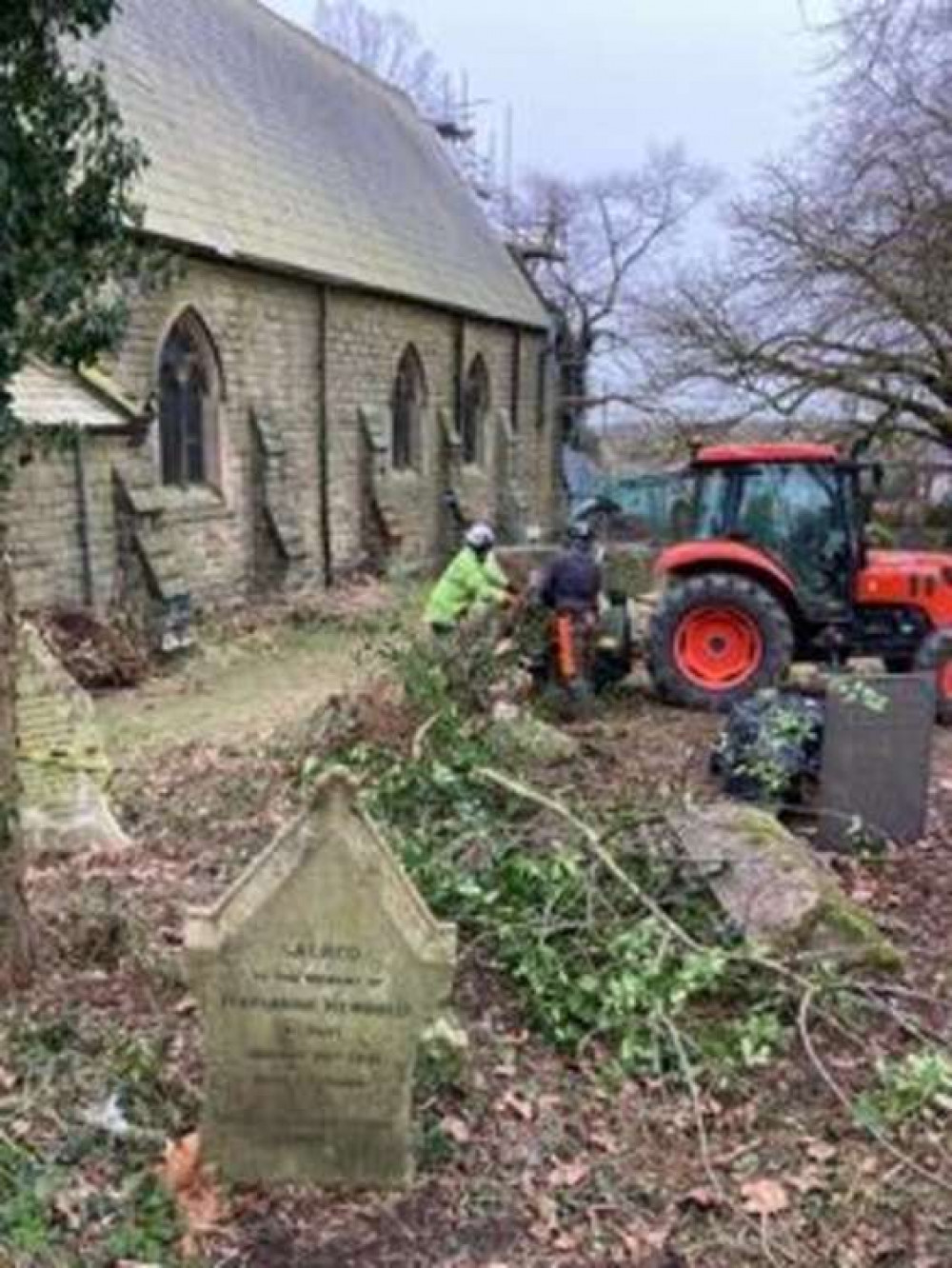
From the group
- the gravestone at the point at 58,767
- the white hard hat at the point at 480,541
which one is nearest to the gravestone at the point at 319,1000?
the gravestone at the point at 58,767

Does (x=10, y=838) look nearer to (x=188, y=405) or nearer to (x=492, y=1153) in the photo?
(x=492, y=1153)

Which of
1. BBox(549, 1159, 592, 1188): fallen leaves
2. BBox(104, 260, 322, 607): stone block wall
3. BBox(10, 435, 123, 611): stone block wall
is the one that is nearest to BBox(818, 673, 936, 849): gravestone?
BBox(549, 1159, 592, 1188): fallen leaves

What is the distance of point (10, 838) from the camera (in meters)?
5.45

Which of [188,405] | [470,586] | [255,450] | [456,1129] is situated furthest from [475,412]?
[456,1129]

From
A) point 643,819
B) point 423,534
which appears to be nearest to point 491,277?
point 423,534

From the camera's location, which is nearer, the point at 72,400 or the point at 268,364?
the point at 72,400

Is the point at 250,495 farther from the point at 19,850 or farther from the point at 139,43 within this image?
the point at 19,850

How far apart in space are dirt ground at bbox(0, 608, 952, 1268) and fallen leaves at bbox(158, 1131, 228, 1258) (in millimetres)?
32

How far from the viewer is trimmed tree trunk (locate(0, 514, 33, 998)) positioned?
5.42m

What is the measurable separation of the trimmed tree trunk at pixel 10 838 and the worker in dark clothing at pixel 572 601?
19.6 ft

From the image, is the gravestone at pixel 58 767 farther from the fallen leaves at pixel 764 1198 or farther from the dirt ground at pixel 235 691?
the fallen leaves at pixel 764 1198

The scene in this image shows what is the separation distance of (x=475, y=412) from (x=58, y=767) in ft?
74.1

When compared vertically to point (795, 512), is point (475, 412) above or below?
above

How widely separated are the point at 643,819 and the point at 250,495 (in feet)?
45.1
